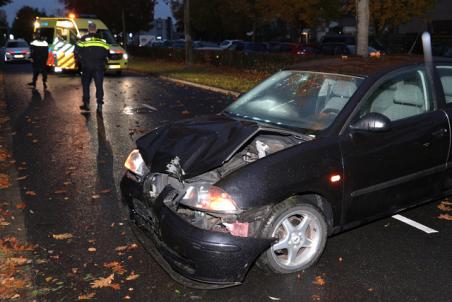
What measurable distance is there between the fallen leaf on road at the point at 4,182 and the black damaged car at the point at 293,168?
8.19 feet

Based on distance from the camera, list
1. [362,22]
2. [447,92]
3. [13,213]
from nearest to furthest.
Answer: [447,92], [13,213], [362,22]

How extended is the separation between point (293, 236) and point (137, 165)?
1.47 metres

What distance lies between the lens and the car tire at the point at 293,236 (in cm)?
385

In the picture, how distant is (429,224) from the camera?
16.9 feet

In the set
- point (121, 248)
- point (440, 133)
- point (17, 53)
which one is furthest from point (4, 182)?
point (17, 53)

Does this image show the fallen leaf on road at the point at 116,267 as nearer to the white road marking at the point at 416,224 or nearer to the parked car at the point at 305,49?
the white road marking at the point at 416,224

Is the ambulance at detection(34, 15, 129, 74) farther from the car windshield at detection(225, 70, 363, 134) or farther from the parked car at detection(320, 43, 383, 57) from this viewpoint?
the car windshield at detection(225, 70, 363, 134)

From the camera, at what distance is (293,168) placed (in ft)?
12.7

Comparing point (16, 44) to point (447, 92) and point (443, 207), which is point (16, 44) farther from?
point (447, 92)

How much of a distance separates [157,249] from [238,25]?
52104 mm

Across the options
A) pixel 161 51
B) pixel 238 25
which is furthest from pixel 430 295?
pixel 238 25

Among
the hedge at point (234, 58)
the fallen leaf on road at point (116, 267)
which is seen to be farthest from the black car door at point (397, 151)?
the hedge at point (234, 58)

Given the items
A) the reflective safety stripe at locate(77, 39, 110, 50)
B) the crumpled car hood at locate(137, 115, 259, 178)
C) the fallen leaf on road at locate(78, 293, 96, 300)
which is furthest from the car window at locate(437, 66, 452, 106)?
the reflective safety stripe at locate(77, 39, 110, 50)

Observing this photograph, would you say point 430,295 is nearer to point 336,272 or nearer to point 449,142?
point 336,272
